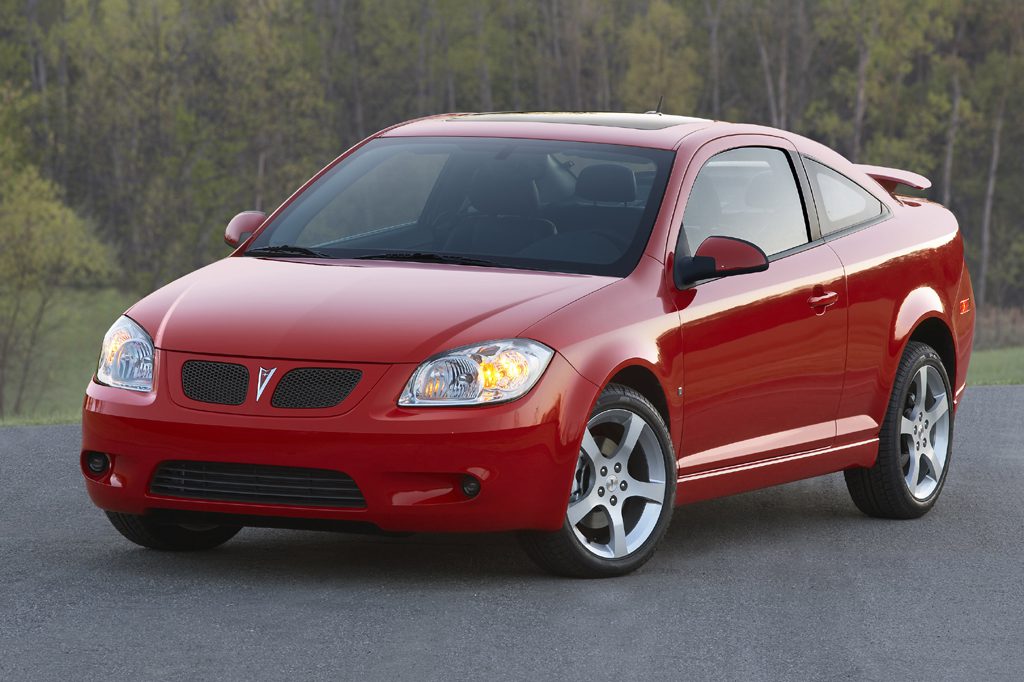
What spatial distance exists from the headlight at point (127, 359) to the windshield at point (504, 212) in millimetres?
995

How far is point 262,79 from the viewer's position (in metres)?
72.4

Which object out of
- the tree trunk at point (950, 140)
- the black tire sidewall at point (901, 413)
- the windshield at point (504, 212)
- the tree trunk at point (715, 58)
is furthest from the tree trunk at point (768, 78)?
the windshield at point (504, 212)

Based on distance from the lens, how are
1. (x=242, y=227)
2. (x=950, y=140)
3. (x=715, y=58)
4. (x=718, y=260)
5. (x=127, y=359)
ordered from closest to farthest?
(x=127, y=359) < (x=718, y=260) < (x=242, y=227) < (x=950, y=140) < (x=715, y=58)

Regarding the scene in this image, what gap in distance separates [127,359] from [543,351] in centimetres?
151

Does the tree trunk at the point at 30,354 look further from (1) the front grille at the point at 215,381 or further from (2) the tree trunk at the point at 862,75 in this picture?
(1) the front grille at the point at 215,381

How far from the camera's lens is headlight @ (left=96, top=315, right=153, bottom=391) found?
6645 millimetres

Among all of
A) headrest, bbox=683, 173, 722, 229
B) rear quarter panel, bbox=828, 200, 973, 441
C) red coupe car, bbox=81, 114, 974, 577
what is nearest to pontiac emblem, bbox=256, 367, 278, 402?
red coupe car, bbox=81, 114, 974, 577

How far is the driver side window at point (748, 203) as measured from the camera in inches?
299

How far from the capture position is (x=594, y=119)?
26.9 feet

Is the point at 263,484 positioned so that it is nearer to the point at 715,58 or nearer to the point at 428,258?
the point at 428,258

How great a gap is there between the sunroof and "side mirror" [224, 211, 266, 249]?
995mm

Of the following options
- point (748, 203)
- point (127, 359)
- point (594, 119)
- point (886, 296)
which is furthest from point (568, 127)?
point (127, 359)

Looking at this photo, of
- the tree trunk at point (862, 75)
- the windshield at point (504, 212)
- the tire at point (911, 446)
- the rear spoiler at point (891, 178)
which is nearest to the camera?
the windshield at point (504, 212)

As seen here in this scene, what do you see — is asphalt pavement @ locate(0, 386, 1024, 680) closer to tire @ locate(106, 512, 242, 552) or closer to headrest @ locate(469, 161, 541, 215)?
tire @ locate(106, 512, 242, 552)
